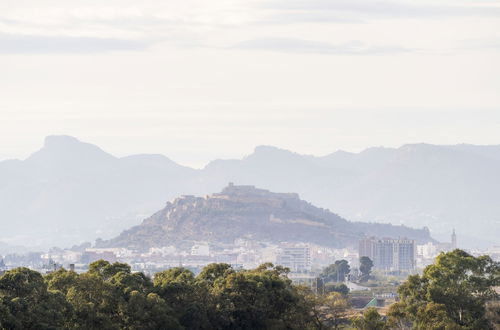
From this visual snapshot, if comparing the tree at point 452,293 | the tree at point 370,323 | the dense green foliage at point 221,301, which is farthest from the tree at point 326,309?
the tree at point 452,293

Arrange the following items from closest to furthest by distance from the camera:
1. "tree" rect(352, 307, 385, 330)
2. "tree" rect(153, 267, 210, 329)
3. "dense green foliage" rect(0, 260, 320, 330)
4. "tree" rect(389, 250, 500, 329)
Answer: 1. "dense green foliage" rect(0, 260, 320, 330)
2. "tree" rect(153, 267, 210, 329)
3. "tree" rect(352, 307, 385, 330)
4. "tree" rect(389, 250, 500, 329)

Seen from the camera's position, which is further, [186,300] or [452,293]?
[452,293]

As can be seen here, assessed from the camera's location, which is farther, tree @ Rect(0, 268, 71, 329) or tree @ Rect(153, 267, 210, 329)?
tree @ Rect(153, 267, 210, 329)

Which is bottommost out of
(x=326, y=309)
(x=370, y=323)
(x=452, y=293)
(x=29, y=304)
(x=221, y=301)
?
(x=370, y=323)

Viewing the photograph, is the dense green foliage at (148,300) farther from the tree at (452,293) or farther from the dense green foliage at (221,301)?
the tree at (452,293)

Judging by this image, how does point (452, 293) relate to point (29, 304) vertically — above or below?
above

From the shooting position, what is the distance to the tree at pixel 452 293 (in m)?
79.5

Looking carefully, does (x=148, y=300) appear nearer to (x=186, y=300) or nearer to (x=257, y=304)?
(x=186, y=300)

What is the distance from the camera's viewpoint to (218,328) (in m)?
76.4

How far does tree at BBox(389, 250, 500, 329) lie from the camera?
79.5 metres

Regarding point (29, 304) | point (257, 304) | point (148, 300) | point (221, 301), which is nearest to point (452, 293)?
point (257, 304)

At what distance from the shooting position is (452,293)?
8194 cm

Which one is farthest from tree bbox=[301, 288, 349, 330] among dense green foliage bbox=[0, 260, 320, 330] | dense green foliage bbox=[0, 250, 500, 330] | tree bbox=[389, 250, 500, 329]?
tree bbox=[389, 250, 500, 329]

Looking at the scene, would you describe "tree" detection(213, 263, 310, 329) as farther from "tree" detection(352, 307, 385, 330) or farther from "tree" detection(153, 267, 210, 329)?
"tree" detection(352, 307, 385, 330)
